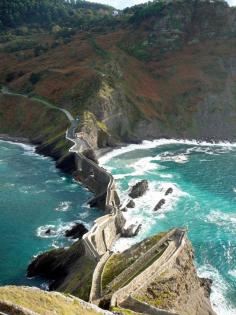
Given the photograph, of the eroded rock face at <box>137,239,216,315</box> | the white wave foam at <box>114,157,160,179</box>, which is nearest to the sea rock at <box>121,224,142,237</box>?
the eroded rock face at <box>137,239,216,315</box>

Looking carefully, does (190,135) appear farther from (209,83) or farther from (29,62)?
(29,62)

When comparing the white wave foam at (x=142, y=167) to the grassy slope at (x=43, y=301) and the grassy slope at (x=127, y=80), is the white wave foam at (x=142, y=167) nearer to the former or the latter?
the grassy slope at (x=127, y=80)

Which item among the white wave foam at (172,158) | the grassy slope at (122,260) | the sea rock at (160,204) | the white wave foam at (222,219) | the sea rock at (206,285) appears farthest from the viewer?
the white wave foam at (172,158)

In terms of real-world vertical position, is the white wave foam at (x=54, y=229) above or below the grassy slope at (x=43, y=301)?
below

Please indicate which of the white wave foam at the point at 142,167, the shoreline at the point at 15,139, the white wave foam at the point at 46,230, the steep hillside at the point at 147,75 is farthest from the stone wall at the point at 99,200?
the shoreline at the point at 15,139

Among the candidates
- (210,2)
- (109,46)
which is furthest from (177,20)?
(109,46)

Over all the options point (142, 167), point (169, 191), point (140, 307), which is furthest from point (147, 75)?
point (140, 307)

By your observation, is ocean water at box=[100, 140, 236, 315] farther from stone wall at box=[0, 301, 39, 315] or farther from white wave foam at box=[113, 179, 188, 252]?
stone wall at box=[0, 301, 39, 315]
